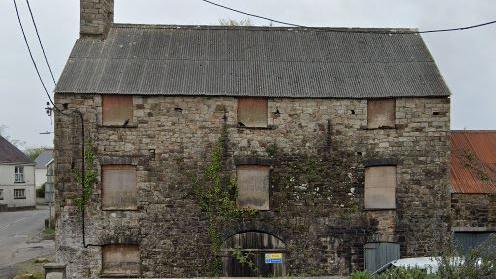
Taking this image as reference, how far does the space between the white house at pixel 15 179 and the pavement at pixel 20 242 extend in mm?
9144

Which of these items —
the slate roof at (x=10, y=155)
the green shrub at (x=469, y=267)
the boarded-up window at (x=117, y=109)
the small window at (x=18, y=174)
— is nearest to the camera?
the green shrub at (x=469, y=267)

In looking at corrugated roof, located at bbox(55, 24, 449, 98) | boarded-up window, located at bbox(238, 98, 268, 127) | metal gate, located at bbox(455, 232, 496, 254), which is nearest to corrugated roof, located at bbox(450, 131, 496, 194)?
metal gate, located at bbox(455, 232, 496, 254)

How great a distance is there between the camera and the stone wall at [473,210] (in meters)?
17.4

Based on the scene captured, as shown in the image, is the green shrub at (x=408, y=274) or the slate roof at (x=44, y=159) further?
the slate roof at (x=44, y=159)

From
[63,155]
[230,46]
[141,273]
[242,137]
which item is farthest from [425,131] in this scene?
[63,155]

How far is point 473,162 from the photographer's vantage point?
18.4 metres

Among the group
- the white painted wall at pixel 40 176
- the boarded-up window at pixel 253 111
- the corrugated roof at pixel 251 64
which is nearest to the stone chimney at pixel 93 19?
the corrugated roof at pixel 251 64

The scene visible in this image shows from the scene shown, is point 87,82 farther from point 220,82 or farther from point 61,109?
point 220,82

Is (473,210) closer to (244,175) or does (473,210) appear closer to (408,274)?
(244,175)

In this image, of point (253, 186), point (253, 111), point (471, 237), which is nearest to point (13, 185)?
point (253, 186)

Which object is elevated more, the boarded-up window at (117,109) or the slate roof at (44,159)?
the boarded-up window at (117,109)

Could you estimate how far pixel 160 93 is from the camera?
17.2m

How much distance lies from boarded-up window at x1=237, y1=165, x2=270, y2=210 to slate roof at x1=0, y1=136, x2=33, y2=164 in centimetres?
4016

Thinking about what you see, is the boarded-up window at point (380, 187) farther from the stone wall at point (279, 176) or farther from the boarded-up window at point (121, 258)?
the boarded-up window at point (121, 258)
